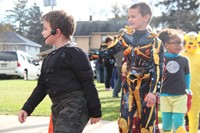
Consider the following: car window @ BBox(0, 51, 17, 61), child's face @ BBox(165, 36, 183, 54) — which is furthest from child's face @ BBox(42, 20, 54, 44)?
car window @ BBox(0, 51, 17, 61)

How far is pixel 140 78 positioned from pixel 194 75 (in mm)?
2513

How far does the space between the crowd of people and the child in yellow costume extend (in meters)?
0.02

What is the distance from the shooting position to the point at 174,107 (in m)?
5.63

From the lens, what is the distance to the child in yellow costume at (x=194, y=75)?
632 centimetres

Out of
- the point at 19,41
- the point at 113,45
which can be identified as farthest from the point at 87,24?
the point at 113,45

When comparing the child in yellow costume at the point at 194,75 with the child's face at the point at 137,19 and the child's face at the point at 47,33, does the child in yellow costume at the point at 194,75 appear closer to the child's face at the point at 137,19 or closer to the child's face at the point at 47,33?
the child's face at the point at 137,19

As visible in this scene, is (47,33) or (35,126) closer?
(47,33)

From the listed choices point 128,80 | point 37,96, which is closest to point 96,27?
point 128,80

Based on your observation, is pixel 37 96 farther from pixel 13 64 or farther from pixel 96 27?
pixel 96 27

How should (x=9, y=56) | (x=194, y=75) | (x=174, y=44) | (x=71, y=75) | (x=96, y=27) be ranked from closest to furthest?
(x=71, y=75) → (x=174, y=44) → (x=194, y=75) → (x=9, y=56) → (x=96, y=27)

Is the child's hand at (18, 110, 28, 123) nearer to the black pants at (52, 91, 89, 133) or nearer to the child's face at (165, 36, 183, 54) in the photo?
the black pants at (52, 91, 89, 133)

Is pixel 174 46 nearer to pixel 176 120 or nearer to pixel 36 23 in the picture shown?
pixel 176 120

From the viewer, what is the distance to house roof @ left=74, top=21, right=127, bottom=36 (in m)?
67.7

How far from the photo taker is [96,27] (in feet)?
225
